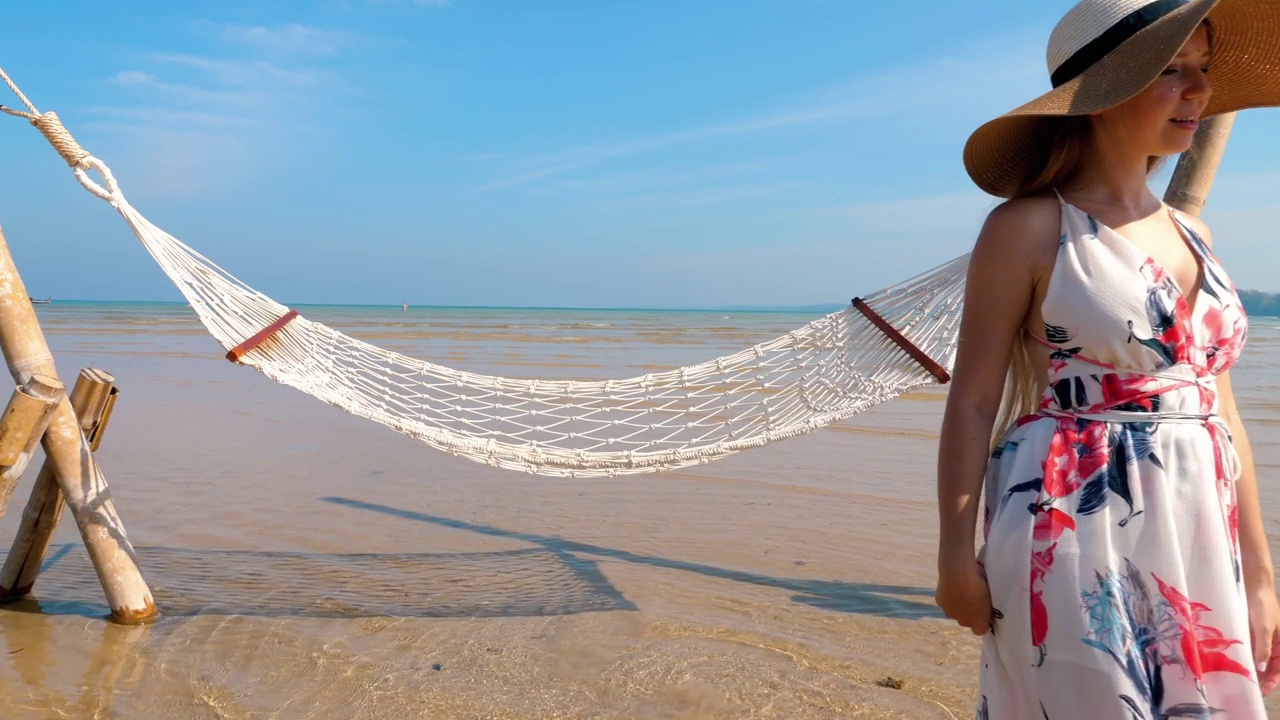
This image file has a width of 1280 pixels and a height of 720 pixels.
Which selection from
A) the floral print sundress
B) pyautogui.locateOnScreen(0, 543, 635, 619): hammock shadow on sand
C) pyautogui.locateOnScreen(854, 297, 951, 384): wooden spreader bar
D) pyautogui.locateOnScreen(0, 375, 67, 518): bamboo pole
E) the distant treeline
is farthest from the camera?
the distant treeline

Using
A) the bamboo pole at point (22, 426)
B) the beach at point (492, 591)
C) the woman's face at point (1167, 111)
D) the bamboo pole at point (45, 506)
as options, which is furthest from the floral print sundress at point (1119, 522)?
the bamboo pole at point (45, 506)

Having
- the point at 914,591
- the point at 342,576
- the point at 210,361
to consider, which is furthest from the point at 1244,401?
the point at 210,361

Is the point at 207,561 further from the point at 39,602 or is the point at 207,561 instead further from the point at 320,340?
the point at 320,340

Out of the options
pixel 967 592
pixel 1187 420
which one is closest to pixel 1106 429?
pixel 1187 420

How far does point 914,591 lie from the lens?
2982mm

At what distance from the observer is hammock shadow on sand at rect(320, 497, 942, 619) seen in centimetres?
282

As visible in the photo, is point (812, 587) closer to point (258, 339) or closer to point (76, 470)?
point (258, 339)

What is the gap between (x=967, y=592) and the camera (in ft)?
3.21

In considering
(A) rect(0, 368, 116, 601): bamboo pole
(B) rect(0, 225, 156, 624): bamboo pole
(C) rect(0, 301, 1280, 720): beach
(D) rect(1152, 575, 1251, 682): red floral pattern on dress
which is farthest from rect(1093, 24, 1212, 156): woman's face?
(A) rect(0, 368, 116, 601): bamboo pole

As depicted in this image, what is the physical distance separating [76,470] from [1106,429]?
2.46m

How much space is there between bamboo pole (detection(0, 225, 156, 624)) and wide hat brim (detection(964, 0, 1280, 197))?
7.43 ft

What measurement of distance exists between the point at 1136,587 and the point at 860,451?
4.46m

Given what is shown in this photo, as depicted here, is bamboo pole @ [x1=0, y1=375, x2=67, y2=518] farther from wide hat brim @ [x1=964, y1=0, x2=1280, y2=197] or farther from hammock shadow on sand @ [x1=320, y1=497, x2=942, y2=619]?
wide hat brim @ [x1=964, y1=0, x2=1280, y2=197]

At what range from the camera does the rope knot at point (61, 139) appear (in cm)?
247
